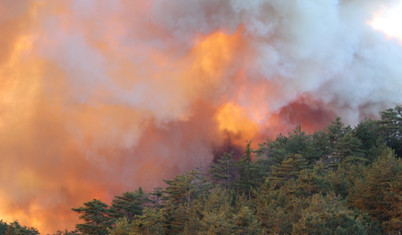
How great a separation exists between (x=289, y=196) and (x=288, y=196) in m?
0.61

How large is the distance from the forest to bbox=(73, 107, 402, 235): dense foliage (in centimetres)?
11

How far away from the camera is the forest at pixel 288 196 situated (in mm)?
42906

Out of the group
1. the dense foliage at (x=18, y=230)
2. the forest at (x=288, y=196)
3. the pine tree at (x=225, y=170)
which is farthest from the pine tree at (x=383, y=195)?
the dense foliage at (x=18, y=230)

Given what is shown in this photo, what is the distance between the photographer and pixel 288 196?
54625 millimetres

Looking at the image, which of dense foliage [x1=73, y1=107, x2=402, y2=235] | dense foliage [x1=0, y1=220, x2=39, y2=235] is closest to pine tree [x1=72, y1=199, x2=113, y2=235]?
dense foliage [x1=73, y1=107, x2=402, y2=235]

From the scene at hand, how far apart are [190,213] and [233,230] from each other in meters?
18.8

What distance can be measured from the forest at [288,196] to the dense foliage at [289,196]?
0.35 feet

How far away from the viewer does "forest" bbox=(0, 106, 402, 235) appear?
42906mm

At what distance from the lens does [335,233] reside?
1487 inches

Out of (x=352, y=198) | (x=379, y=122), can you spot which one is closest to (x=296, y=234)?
(x=352, y=198)

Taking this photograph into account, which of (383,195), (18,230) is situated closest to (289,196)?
(383,195)

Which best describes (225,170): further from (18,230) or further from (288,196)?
(18,230)

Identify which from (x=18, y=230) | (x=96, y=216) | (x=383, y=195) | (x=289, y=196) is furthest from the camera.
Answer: (x=18, y=230)

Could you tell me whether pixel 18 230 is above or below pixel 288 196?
above
